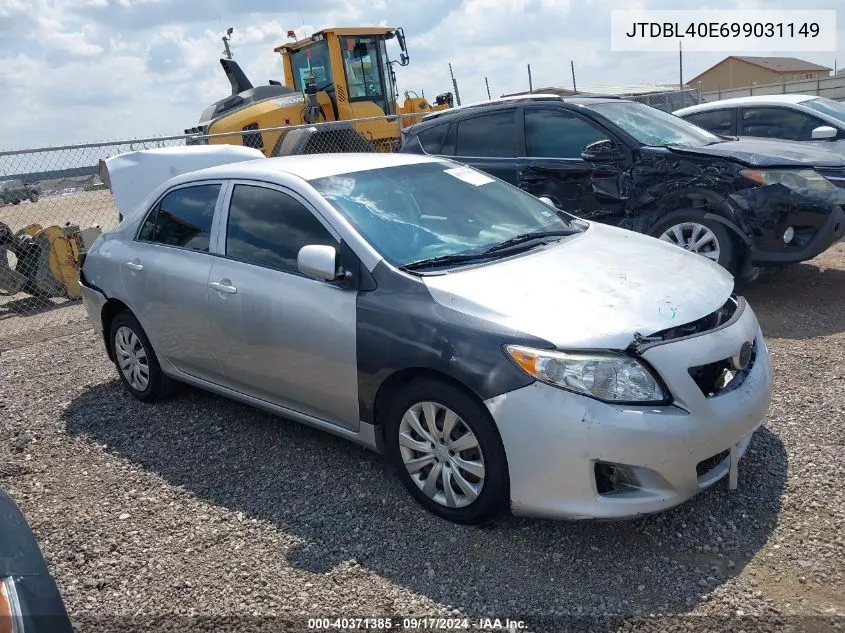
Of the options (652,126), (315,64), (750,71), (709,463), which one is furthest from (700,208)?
(750,71)

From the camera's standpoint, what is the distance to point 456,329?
3168 mm

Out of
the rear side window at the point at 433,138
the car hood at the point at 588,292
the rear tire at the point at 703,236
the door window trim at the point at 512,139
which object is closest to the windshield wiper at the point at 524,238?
the car hood at the point at 588,292

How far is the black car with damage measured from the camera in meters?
5.84

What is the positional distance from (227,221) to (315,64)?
10621mm

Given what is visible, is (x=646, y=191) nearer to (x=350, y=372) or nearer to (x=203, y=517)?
(x=350, y=372)

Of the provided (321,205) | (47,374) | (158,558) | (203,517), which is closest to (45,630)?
(158,558)

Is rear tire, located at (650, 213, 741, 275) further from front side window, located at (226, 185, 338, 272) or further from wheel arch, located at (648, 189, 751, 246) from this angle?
front side window, located at (226, 185, 338, 272)

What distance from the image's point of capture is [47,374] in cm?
629

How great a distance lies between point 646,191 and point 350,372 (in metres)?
3.80

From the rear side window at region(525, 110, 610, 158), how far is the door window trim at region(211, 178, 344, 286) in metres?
3.45

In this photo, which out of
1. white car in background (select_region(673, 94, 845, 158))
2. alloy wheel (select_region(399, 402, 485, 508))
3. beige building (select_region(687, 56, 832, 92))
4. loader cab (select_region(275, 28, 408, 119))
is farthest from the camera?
beige building (select_region(687, 56, 832, 92))

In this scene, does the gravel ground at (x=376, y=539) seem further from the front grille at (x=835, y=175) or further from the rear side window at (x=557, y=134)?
the rear side window at (x=557, y=134)

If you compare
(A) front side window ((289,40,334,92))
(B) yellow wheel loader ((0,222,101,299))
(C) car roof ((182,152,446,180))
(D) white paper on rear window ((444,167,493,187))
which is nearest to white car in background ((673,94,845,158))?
(D) white paper on rear window ((444,167,493,187))

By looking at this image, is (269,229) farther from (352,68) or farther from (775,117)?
(352,68)
